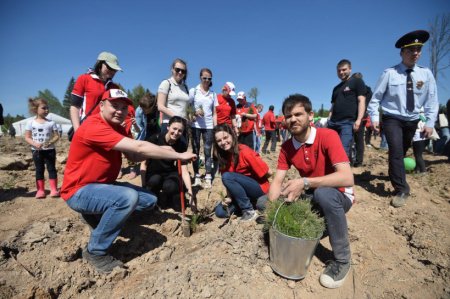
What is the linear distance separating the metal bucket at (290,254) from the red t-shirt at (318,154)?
0.69 meters

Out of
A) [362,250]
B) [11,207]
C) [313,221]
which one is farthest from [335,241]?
[11,207]

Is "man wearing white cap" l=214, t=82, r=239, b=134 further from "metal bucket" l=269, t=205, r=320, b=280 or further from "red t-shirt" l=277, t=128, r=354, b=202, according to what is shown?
"metal bucket" l=269, t=205, r=320, b=280

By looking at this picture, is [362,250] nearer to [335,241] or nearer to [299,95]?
[335,241]

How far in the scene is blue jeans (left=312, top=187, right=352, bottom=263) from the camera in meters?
2.06

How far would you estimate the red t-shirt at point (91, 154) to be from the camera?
7.40 feet

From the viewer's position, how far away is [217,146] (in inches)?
130

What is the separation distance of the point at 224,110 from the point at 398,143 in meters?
3.27

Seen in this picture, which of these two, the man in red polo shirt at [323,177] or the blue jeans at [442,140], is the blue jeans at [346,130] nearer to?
the man in red polo shirt at [323,177]

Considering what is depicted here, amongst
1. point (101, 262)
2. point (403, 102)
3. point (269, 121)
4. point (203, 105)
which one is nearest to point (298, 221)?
point (101, 262)

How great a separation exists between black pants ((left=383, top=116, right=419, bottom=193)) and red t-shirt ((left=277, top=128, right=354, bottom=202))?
1.86m

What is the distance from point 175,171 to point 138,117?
2150mm

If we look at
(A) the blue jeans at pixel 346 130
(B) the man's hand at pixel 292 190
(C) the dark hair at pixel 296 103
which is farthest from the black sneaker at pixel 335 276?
(A) the blue jeans at pixel 346 130

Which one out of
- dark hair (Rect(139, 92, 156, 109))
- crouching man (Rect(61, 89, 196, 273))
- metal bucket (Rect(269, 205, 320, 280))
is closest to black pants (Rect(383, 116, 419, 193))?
metal bucket (Rect(269, 205, 320, 280))

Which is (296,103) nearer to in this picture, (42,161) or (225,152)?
(225,152)
